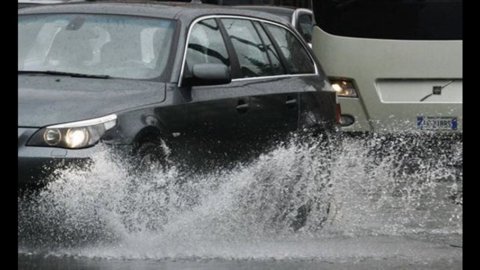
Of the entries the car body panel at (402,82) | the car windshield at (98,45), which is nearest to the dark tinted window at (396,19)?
the car body panel at (402,82)

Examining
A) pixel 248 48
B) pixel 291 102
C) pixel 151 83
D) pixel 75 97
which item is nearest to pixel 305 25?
pixel 291 102

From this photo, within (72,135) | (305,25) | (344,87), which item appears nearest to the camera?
(72,135)

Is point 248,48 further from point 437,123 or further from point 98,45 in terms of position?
point 437,123

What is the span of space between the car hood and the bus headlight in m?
4.22

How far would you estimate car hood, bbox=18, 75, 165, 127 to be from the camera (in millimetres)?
7391

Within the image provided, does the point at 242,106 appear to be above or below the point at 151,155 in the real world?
below

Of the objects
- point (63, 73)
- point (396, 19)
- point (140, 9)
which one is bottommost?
point (396, 19)

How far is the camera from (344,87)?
12.0m

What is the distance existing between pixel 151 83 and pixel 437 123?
460 cm

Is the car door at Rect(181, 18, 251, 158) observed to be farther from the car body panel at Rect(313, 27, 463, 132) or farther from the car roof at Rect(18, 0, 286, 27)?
the car body panel at Rect(313, 27, 463, 132)

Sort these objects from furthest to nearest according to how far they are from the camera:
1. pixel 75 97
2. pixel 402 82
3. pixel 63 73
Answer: pixel 402 82 → pixel 63 73 → pixel 75 97

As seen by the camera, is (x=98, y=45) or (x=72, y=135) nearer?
(x=72, y=135)
